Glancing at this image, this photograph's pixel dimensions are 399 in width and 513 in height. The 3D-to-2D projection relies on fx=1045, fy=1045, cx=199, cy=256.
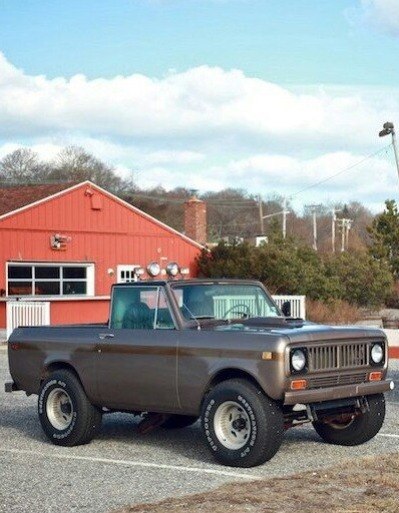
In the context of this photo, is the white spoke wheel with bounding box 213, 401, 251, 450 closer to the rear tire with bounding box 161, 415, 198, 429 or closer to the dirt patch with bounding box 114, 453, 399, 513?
the dirt patch with bounding box 114, 453, 399, 513

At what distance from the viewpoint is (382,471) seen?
9.05 m

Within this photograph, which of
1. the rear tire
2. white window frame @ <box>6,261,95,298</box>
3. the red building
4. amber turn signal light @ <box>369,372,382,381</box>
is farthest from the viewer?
white window frame @ <box>6,261,95,298</box>

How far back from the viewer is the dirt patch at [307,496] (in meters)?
7.62

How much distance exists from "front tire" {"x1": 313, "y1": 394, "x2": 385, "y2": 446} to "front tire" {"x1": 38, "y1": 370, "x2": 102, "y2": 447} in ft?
7.84

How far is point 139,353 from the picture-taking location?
10.6 m

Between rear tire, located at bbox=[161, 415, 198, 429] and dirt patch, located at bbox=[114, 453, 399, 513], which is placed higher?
rear tire, located at bbox=[161, 415, 198, 429]

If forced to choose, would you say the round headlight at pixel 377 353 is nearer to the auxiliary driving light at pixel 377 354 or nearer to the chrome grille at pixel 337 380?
the auxiliary driving light at pixel 377 354

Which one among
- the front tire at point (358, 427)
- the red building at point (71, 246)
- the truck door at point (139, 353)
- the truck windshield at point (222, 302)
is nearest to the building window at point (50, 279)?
the red building at point (71, 246)

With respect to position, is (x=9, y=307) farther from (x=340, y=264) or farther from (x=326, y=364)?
(x=326, y=364)

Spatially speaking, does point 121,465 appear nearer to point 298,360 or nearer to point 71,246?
point 298,360

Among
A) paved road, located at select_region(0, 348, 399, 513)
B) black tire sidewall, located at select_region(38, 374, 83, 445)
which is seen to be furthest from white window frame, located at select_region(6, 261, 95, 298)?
black tire sidewall, located at select_region(38, 374, 83, 445)

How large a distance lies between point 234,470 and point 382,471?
1.34 m

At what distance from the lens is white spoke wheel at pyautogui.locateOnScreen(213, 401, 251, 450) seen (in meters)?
9.66

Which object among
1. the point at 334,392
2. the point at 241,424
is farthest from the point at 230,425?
the point at 334,392
